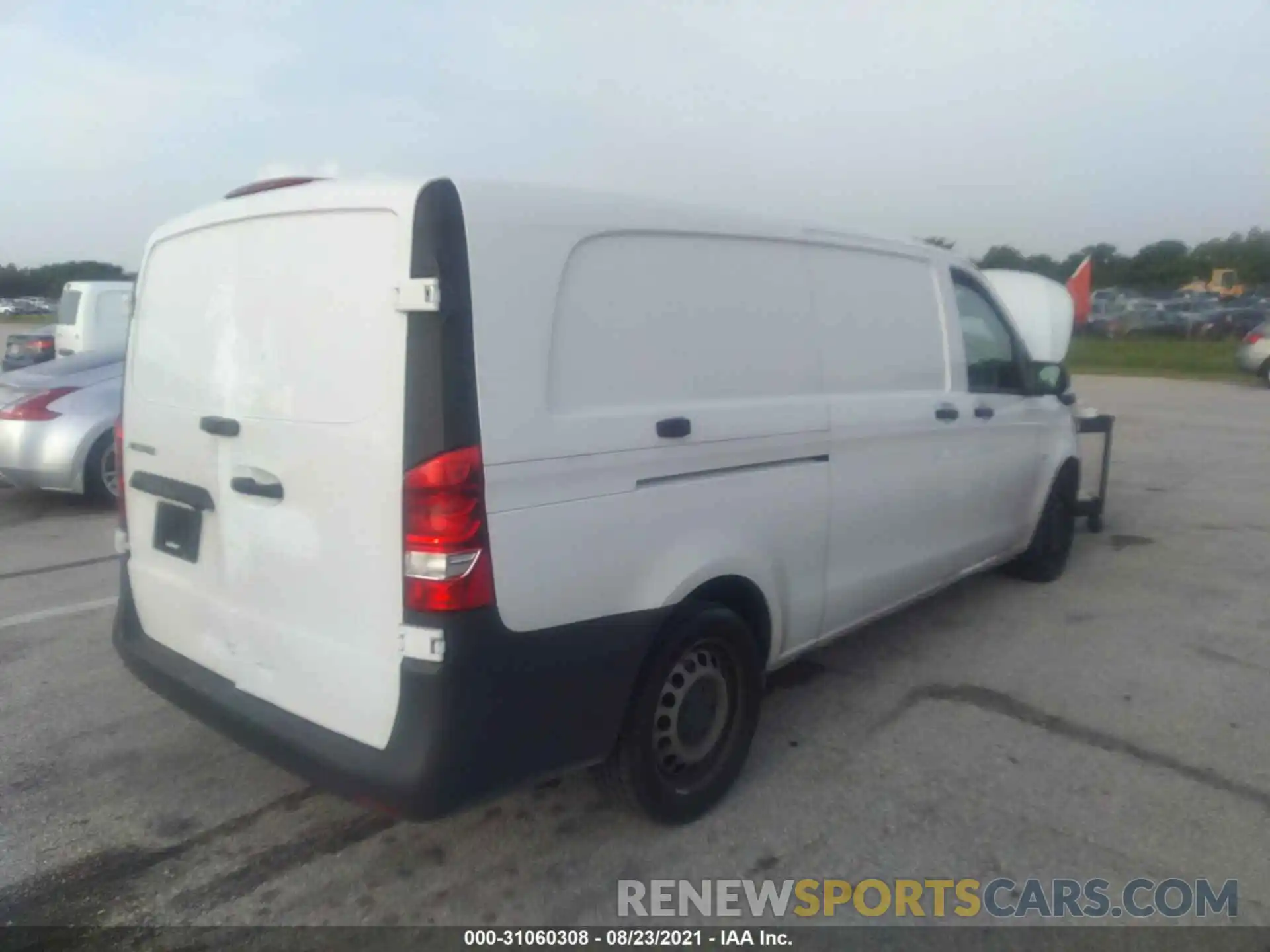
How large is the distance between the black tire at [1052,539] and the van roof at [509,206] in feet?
10.6

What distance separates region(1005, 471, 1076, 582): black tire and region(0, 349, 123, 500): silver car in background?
6.65 metres

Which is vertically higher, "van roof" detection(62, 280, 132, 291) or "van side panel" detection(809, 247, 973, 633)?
"van roof" detection(62, 280, 132, 291)

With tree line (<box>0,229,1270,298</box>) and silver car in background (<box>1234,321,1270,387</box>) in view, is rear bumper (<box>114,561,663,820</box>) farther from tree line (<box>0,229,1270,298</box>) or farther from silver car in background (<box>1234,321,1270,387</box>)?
tree line (<box>0,229,1270,298</box>)

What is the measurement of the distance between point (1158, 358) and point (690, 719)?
30.4 metres

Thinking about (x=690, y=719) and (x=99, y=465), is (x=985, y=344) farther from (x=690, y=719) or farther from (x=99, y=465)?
(x=99, y=465)

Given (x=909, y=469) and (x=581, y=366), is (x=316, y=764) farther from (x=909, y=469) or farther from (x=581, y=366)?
(x=909, y=469)

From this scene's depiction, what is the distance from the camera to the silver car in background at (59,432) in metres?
7.98

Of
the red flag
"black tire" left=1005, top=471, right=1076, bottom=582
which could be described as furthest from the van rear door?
the red flag

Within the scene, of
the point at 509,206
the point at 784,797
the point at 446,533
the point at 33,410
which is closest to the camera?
the point at 446,533

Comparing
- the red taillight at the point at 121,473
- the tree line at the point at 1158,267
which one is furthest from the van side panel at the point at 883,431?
the tree line at the point at 1158,267

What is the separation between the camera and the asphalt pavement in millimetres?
3096

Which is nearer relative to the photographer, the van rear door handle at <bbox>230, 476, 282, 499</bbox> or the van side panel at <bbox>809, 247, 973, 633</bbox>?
the van rear door handle at <bbox>230, 476, 282, 499</bbox>

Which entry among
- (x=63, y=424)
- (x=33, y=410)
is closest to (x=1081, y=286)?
(x=63, y=424)

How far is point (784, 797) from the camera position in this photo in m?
3.66
